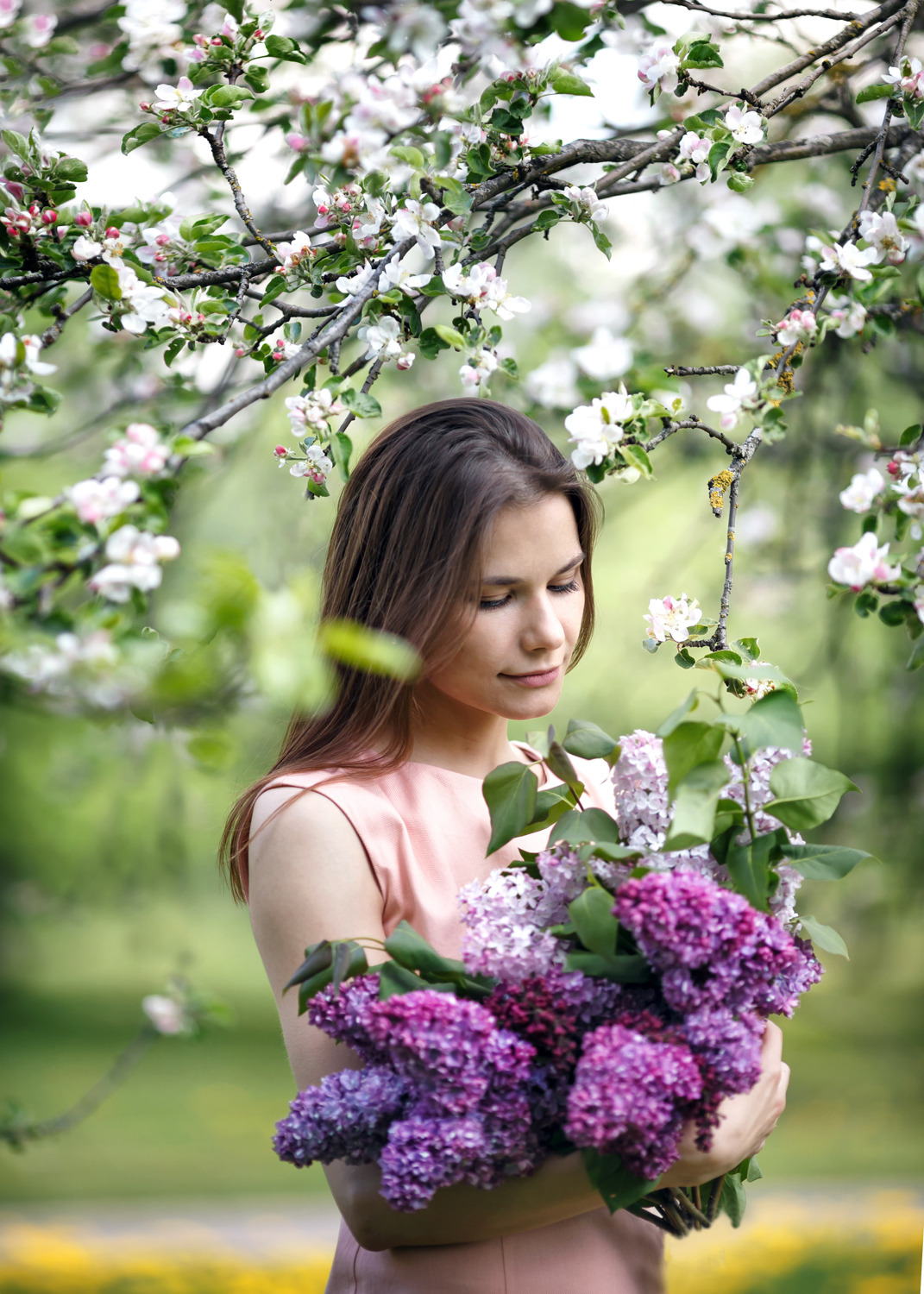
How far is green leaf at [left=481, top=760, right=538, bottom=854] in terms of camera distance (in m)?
0.74

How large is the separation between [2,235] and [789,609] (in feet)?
9.74

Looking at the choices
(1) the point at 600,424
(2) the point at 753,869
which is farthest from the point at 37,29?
(2) the point at 753,869

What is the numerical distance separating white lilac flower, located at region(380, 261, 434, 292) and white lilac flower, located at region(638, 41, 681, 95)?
0.94ft

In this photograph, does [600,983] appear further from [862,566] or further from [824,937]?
[862,566]

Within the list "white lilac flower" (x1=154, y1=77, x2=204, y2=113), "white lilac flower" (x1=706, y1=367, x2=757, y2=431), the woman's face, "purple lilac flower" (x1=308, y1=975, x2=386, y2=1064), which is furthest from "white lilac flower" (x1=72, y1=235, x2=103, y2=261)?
"purple lilac flower" (x1=308, y1=975, x2=386, y2=1064)

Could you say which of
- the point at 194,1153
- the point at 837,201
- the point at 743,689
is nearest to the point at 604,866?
the point at 743,689

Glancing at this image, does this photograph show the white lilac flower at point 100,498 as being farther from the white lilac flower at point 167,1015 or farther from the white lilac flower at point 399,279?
the white lilac flower at point 167,1015

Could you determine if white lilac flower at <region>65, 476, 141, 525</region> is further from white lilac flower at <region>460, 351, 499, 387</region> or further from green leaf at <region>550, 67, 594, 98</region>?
green leaf at <region>550, 67, 594, 98</region>

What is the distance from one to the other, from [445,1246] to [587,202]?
0.91 m

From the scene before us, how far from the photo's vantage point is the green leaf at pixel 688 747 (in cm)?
66

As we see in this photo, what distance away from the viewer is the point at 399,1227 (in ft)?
2.55

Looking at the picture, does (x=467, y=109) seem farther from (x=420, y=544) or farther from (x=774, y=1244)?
(x=774, y=1244)

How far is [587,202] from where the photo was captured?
101 centimetres

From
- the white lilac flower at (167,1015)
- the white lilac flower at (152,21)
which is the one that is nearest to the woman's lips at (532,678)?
the white lilac flower at (152,21)
